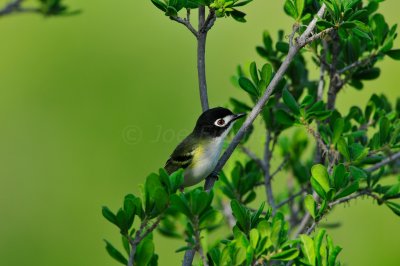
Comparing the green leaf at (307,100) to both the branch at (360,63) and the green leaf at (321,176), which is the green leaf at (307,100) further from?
the green leaf at (321,176)

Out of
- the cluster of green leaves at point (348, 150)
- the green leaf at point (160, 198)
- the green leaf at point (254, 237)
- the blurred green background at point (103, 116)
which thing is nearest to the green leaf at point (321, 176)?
the cluster of green leaves at point (348, 150)

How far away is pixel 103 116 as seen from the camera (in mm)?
9008

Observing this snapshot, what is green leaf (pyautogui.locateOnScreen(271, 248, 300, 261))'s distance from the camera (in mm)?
2840

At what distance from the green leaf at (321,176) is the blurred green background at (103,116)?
11.0 feet

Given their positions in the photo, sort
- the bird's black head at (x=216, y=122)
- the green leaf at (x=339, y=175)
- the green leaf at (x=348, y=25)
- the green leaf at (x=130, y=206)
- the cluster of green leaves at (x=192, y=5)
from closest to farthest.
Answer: the green leaf at (x=130, y=206), the green leaf at (x=339, y=175), the green leaf at (x=348, y=25), the cluster of green leaves at (x=192, y=5), the bird's black head at (x=216, y=122)

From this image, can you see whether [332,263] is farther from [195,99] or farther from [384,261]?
[195,99]

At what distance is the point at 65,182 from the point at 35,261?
1162 mm

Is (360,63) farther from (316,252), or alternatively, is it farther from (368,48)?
(316,252)

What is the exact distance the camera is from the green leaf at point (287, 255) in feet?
9.32

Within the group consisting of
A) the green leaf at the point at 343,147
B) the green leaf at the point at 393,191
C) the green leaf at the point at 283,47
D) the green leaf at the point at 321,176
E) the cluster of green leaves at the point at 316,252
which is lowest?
the cluster of green leaves at the point at 316,252

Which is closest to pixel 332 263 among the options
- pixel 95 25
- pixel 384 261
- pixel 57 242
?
pixel 384 261

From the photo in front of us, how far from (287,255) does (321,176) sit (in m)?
0.55

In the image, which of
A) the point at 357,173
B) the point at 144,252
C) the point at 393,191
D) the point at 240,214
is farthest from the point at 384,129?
the point at 144,252

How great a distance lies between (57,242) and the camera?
7.85m
